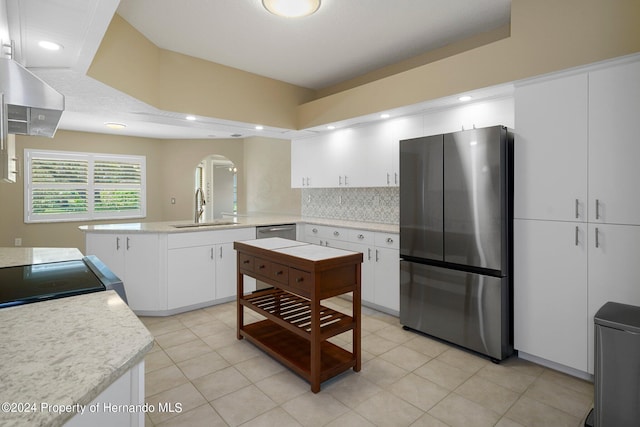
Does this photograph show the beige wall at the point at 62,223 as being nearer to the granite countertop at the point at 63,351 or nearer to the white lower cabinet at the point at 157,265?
the white lower cabinet at the point at 157,265

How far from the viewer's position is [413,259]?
123 inches

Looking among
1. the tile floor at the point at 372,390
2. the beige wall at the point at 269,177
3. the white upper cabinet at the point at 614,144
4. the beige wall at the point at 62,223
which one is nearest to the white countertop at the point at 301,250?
the tile floor at the point at 372,390

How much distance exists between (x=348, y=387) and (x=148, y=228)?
2.60 m

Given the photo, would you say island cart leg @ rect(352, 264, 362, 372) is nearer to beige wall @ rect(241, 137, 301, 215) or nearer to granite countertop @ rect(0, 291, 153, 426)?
granite countertop @ rect(0, 291, 153, 426)

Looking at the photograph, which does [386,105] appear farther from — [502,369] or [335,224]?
[502,369]

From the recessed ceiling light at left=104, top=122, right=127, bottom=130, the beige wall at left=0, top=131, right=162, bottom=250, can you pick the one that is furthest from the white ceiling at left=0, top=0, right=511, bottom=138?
the beige wall at left=0, top=131, right=162, bottom=250

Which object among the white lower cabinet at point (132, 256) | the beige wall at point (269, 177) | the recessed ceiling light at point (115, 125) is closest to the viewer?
the white lower cabinet at point (132, 256)

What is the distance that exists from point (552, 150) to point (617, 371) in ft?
4.60

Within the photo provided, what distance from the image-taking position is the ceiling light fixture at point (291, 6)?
7.70 feet

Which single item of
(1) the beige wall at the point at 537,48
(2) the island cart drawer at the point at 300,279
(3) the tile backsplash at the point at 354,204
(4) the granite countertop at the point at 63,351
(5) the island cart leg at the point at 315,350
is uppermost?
(1) the beige wall at the point at 537,48

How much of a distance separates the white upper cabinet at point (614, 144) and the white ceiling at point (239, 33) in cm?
102

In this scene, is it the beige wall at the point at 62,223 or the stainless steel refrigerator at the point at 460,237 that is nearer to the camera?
the stainless steel refrigerator at the point at 460,237

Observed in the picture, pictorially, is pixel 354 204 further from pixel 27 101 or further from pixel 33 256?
pixel 27 101

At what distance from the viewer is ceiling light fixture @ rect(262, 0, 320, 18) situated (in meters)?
2.35
